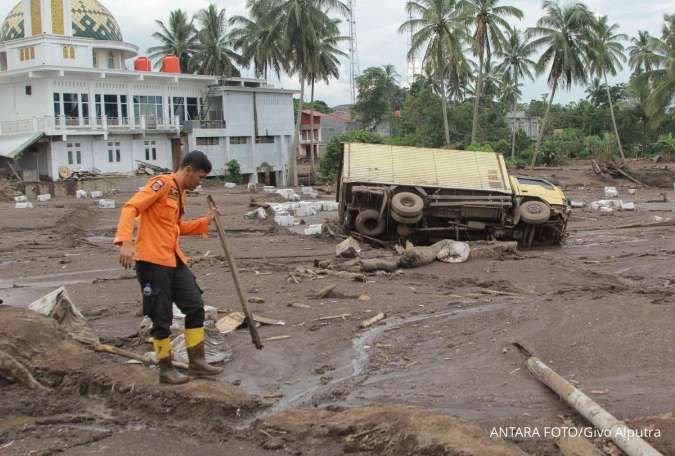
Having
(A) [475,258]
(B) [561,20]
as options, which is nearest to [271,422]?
(A) [475,258]

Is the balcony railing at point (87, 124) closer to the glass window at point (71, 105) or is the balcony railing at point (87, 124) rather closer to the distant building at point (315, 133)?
the glass window at point (71, 105)

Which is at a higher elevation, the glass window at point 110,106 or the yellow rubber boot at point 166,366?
the glass window at point 110,106

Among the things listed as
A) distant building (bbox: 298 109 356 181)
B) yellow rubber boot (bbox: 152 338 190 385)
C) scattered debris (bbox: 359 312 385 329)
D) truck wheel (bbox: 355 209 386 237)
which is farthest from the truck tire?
distant building (bbox: 298 109 356 181)

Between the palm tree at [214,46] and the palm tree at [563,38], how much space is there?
23051 millimetres

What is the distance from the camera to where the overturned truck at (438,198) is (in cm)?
1581

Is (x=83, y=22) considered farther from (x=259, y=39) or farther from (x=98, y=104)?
(x=259, y=39)

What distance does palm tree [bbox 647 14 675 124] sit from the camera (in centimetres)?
4478

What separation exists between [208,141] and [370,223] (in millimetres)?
36415

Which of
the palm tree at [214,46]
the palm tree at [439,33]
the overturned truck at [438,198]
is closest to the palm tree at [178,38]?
the palm tree at [214,46]

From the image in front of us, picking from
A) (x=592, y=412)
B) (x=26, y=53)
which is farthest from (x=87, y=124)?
(x=592, y=412)

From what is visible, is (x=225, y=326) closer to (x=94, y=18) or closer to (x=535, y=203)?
(x=535, y=203)

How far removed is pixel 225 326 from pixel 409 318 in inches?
84.9

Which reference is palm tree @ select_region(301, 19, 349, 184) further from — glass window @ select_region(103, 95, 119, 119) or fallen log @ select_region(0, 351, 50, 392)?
fallen log @ select_region(0, 351, 50, 392)

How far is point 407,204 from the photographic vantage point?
50.8 feet
